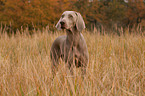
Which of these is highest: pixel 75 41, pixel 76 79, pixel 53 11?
pixel 53 11

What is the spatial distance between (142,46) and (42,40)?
3.38 metres

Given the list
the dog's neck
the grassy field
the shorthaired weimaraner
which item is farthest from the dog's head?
the grassy field

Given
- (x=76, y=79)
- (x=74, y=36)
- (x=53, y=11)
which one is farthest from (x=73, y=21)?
(x=53, y=11)

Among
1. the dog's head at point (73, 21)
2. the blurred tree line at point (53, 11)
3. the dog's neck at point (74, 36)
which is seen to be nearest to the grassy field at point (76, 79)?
the dog's neck at point (74, 36)

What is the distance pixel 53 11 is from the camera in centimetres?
1342

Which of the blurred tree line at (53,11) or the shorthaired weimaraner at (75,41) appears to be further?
the blurred tree line at (53,11)

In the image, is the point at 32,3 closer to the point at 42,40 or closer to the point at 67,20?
the point at 42,40

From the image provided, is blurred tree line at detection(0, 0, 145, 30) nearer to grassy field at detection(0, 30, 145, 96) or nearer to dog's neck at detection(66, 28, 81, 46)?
dog's neck at detection(66, 28, 81, 46)

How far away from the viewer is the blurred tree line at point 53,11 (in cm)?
1142

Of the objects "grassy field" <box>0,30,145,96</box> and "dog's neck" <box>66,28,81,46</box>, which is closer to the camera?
"grassy field" <box>0,30,145,96</box>

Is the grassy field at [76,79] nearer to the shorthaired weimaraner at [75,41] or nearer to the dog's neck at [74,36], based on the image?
the shorthaired weimaraner at [75,41]

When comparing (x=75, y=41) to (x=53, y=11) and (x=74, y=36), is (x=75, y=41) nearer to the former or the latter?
(x=74, y=36)

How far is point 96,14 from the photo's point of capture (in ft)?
63.9

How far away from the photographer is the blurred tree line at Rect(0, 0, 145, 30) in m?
11.4
